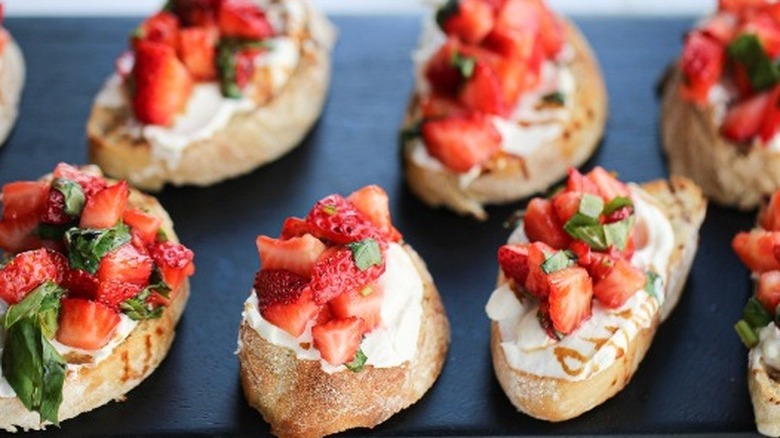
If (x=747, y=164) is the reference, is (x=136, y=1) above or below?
below

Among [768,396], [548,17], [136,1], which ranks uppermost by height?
[548,17]

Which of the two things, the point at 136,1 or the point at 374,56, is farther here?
the point at 136,1

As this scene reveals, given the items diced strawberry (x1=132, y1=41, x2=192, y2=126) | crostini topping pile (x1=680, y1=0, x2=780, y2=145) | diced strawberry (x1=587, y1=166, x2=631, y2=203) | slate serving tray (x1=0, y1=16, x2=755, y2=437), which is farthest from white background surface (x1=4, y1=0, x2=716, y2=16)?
diced strawberry (x1=587, y1=166, x2=631, y2=203)

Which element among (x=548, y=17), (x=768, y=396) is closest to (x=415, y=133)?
(x=548, y=17)

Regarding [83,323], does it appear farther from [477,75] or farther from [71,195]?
[477,75]

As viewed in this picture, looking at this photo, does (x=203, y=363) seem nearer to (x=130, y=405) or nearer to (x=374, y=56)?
(x=130, y=405)

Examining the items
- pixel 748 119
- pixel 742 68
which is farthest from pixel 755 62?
pixel 748 119
